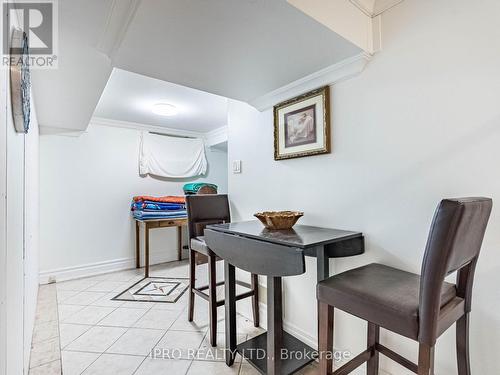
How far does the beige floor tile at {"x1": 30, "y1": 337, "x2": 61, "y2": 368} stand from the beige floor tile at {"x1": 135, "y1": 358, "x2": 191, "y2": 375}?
0.62 metres

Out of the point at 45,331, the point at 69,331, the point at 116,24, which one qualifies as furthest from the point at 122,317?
the point at 116,24

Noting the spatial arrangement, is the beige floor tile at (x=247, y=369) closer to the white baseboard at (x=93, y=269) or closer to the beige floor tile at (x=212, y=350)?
the beige floor tile at (x=212, y=350)

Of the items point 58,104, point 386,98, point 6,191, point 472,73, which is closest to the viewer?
point 6,191

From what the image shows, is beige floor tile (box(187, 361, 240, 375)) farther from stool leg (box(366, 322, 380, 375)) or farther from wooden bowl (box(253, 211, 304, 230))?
wooden bowl (box(253, 211, 304, 230))

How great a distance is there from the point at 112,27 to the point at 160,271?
306 centimetres

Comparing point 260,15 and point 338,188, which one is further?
point 338,188

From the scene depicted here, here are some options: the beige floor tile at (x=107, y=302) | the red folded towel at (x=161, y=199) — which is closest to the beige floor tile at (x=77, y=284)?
the beige floor tile at (x=107, y=302)


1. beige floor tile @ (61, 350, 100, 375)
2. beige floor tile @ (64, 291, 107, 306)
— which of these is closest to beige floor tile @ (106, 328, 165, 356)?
beige floor tile @ (61, 350, 100, 375)

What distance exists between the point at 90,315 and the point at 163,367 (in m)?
1.11

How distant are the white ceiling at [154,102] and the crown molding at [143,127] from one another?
9 cm

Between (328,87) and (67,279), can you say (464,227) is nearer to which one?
(328,87)

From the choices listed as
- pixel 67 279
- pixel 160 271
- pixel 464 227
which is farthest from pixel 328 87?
pixel 67 279

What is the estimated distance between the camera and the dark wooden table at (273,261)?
48.6 inches

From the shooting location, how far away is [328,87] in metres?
1.66
